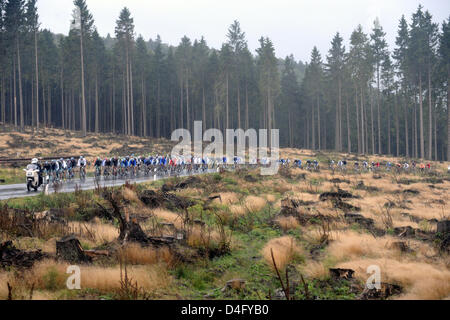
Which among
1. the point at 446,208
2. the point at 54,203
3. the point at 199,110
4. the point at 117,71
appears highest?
the point at 117,71

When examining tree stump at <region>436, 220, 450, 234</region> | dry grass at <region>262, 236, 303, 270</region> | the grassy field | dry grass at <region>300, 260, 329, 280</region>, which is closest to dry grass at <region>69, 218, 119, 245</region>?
the grassy field

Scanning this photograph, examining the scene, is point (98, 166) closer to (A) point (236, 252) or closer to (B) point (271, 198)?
(B) point (271, 198)

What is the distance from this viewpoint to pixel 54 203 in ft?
41.3

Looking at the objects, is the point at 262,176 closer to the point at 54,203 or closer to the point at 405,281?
the point at 54,203

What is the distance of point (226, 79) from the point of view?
191ft

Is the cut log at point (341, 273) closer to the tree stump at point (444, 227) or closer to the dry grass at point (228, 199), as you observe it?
the tree stump at point (444, 227)

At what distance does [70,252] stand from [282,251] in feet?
16.7

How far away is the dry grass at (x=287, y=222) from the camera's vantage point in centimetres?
1101

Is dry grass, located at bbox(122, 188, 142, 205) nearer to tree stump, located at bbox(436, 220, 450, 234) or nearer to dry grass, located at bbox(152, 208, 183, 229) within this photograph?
dry grass, located at bbox(152, 208, 183, 229)

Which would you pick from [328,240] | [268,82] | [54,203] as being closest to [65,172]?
[54,203]

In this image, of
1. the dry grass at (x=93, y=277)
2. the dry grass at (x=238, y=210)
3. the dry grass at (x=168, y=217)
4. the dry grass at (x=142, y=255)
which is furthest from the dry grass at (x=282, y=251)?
the dry grass at (x=238, y=210)

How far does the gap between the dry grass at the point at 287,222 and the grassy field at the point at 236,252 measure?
0.22 feet

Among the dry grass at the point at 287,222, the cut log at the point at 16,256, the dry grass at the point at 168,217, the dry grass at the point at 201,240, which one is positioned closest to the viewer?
the cut log at the point at 16,256

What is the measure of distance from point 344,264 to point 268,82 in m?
52.7
